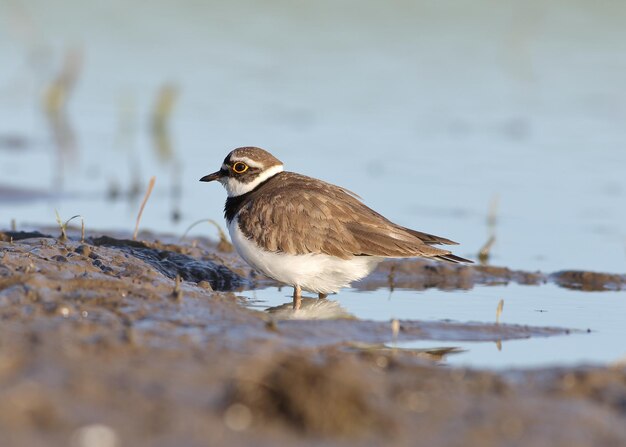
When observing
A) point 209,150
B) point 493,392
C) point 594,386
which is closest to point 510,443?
point 493,392

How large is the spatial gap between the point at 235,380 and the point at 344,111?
37.8 ft

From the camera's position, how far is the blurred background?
11.8 m

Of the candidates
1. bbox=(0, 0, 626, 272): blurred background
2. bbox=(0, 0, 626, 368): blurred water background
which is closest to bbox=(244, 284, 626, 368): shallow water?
bbox=(0, 0, 626, 368): blurred water background

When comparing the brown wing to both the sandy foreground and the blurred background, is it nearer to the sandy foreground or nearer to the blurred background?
the sandy foreground

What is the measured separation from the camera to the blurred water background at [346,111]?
38.7 ft

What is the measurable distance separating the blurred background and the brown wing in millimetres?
2102

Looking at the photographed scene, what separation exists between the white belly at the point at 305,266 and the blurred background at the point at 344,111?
2295mm

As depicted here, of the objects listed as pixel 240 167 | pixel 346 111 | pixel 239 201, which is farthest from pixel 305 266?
pixel 346 111

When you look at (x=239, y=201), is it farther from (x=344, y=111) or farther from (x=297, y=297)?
(x=344, y=111)

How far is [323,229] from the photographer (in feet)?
26.2

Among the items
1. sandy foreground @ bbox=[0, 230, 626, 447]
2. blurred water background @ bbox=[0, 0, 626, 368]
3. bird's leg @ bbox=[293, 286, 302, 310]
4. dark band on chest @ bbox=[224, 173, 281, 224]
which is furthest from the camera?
blurred water background @ bbox=[0, 0, 626, 368]

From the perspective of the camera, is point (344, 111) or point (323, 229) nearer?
point (323, 229)

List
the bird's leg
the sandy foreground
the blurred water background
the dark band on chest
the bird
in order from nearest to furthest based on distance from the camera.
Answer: the sandy foreground, the bird, the bird's leg, the dark band on chest, the blurred water background

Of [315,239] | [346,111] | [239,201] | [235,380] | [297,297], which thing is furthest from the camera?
[346,111]
